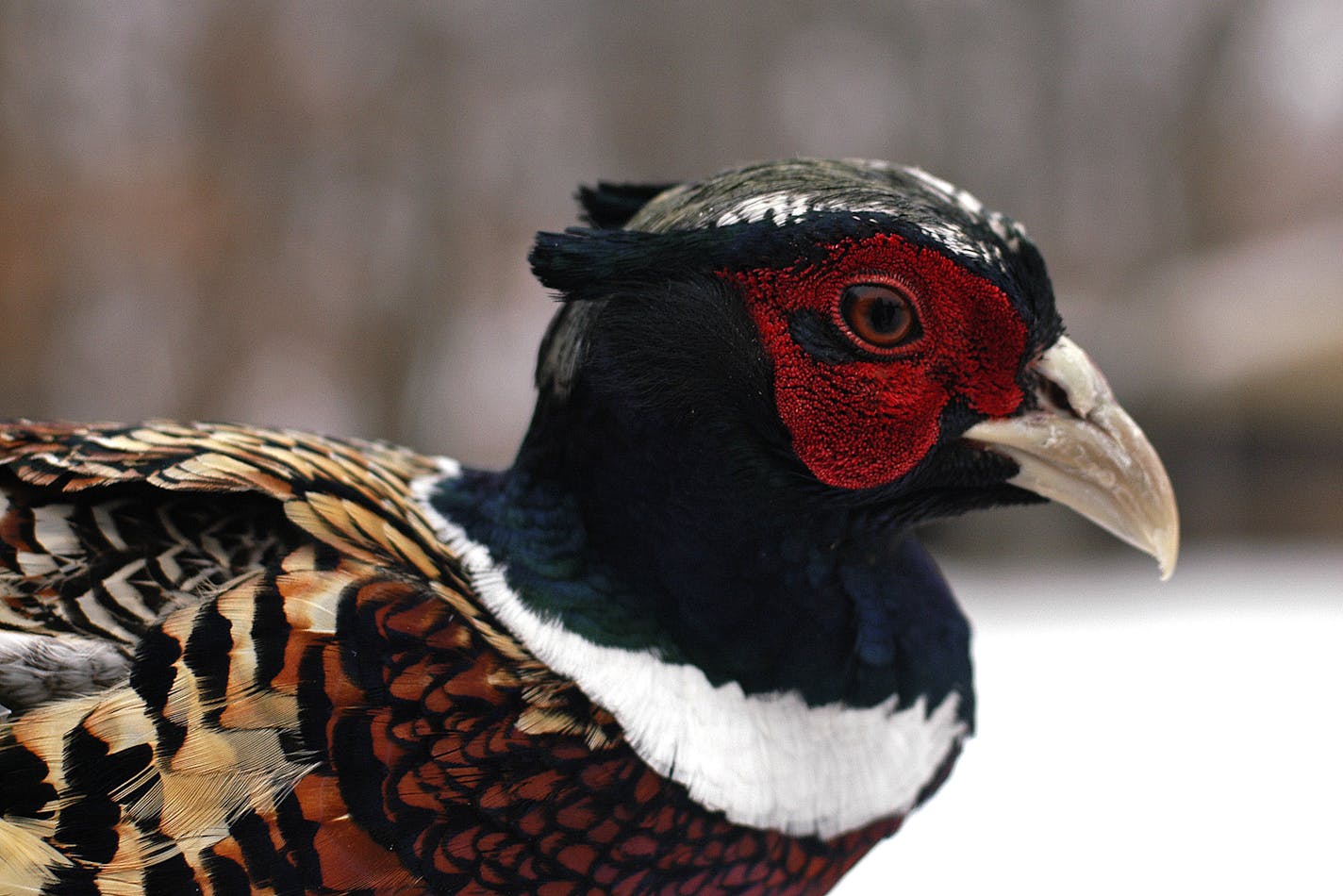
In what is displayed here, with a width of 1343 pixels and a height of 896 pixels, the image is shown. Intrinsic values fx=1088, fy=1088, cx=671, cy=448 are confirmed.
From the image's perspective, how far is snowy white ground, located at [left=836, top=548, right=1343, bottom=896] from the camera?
227 cm

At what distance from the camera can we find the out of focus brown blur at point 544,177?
3617 mm

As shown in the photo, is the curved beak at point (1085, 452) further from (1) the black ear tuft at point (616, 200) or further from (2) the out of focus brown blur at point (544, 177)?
(2) the out of focus brown blur at point (544, 177)

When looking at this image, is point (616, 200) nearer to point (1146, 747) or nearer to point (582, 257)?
point (582, 257)

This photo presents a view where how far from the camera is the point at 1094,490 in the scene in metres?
1.18

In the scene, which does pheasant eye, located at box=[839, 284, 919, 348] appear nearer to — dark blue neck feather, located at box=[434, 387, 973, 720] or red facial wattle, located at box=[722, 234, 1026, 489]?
red facial wattle, located at box=[722, 234, 1026, 489]

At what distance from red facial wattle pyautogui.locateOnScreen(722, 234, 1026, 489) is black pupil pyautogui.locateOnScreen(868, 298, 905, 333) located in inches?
0.7

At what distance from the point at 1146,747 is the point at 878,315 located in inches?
85.1

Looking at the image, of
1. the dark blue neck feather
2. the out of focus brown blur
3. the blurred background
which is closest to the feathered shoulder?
the dark blue neck feather

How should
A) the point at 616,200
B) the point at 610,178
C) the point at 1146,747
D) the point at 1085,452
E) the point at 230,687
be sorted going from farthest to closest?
1. the point at 610,178
2. the point at 1146,747
3. the point at 616,200
4. the point at 1085,452
5. the point at 230,687

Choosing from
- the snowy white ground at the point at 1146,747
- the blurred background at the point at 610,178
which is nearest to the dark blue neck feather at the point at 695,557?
the snowy white ground at the point at 1146,747

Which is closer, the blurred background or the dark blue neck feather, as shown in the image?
the dark blue neck feather

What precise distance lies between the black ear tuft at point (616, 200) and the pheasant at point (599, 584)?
0.69 ft

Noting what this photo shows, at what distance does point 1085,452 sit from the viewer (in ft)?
3.80

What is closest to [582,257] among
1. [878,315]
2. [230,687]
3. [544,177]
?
[878,315]
